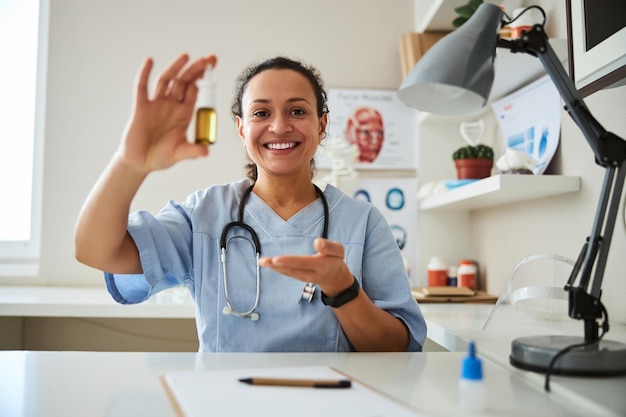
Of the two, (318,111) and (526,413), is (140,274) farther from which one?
(526,413)

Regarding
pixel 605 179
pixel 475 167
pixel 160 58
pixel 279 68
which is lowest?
pixel 605 179

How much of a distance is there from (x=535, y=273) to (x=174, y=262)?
2.76 ft

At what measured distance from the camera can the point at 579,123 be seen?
2.83ft

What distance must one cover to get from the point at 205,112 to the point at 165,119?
6 centimetres

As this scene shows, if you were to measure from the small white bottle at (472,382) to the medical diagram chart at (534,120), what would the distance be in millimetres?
1100

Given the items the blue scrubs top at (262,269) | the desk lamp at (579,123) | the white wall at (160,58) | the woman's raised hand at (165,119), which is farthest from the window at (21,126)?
the desk lamp at (579,123)

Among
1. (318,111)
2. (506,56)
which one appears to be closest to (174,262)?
(318,111)

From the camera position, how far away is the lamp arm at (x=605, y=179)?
840 millimetres

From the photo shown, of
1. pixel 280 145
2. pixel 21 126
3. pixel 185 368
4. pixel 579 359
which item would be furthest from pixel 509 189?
pixel 21 126

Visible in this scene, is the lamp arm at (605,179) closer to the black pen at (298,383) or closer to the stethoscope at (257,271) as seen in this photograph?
the black pen at (298,383)

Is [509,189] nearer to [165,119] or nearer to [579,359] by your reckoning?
[579,359]

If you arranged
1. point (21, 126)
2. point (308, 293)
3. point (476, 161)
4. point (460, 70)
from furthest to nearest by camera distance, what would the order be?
point (21, 126) < point (476, 161) < point (308, 293) < point (460, 70)

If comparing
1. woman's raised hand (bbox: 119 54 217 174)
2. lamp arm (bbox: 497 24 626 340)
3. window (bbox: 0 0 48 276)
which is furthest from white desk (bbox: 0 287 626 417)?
window (bbox: 0 0 48 276)

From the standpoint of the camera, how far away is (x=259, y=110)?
1.22 metres
